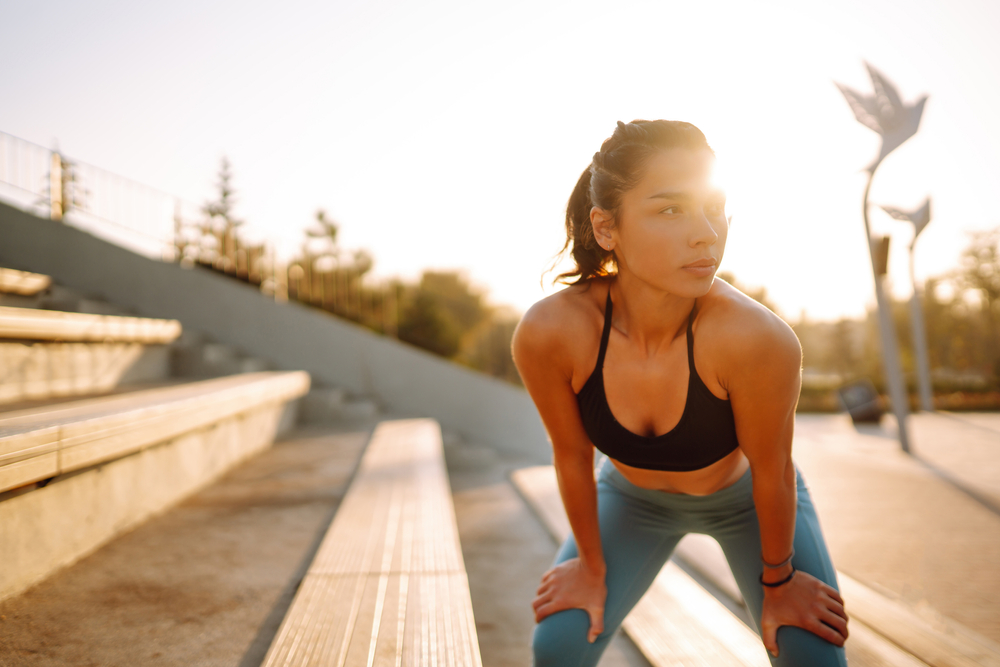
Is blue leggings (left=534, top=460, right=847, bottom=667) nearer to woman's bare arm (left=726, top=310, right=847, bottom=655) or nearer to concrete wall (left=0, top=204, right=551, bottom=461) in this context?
woman's bare arm (left=726, top=310, right=847, bottom=655)

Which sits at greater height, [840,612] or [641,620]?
[840,612]

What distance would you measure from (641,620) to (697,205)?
152 cm

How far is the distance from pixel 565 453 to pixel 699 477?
0.34 metres

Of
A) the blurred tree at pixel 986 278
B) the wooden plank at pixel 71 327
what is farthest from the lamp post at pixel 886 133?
the blurred tree at pixel 986 278

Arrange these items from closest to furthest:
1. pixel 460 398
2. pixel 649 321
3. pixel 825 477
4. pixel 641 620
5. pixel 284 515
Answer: pixel 649 321 < pixel 641 620 < pixel 284 515 < pixel 825 477 < pixel 460 398

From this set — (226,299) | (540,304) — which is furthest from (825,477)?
(226,299)

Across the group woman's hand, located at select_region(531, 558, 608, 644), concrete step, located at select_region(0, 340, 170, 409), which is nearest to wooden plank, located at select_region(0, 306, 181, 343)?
concrete step, located at select_region(0, 340, 170, 409)

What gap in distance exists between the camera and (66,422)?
1.85m

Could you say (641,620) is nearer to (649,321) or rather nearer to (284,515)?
(649,321)

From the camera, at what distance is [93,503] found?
2086 millimetres

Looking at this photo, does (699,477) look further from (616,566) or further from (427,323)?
(427,323)

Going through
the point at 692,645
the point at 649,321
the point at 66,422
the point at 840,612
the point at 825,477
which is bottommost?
the point at 825,477

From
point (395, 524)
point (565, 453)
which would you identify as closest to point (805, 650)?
point (565, 453)

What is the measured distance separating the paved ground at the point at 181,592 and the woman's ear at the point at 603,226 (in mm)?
1367
